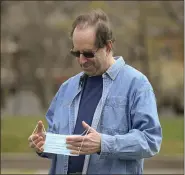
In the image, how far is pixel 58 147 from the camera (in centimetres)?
283

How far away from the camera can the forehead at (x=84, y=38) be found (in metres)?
2.87

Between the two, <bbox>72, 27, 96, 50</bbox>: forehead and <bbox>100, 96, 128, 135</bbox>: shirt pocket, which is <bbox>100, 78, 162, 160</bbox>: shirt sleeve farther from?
<bbox>72, 27, 96, 50</bbox>: forehead

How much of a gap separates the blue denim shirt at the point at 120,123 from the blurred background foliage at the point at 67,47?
10046 millimetres

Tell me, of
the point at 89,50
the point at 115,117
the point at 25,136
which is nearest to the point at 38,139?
the point at 115,117

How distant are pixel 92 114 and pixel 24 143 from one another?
11.3m

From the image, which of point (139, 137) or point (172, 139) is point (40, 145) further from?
point (172, 139)

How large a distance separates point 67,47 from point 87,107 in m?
19.9

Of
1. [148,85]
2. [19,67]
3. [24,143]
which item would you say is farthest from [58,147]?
[19,67]

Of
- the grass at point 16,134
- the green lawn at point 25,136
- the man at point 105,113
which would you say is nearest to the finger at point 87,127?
the man at point 105,113

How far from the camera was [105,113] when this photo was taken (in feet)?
9.58

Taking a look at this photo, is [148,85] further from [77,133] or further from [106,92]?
[77,133]

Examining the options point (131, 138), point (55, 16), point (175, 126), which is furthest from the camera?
point (55, 16)

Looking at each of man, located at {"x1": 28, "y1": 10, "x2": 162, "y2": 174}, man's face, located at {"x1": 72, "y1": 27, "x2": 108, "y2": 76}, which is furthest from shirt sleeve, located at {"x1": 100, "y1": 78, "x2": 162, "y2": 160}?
man's face, located at {"x1": 72, "y1": 27, "x2": 108, "y2": 76}

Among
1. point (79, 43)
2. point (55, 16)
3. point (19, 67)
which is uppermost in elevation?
point (79, 43)
